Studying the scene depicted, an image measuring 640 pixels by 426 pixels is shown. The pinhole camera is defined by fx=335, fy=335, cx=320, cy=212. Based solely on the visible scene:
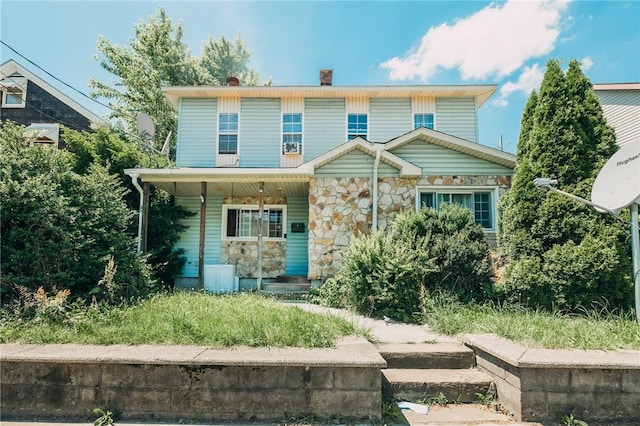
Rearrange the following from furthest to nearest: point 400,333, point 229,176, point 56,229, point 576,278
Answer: point 229,176 → point 576,278 → point 56,229 → point 400,333

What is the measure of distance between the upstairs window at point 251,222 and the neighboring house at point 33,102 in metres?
8.82

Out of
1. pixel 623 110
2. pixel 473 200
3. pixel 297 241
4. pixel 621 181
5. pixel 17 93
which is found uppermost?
pixel 17 93

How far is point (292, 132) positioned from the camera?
1189 cm

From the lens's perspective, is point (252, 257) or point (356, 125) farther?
point (356, 125)

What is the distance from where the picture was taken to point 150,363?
9.76 ft

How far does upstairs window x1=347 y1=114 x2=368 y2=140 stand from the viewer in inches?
464

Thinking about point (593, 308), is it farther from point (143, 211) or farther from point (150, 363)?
point (143, 211)

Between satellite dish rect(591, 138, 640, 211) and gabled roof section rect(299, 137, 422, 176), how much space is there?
409 centimetres

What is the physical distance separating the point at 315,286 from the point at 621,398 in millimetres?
6213

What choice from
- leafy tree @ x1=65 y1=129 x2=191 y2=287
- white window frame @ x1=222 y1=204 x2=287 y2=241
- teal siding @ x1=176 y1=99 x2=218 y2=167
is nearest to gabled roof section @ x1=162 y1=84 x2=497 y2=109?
Result: teal siding @ x1=176 y1=99 x2=218 y2=167

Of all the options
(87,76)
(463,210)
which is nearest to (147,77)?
(87,76)

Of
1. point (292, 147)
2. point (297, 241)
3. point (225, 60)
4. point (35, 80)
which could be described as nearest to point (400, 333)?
point (297, 241)

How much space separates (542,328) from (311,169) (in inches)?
240

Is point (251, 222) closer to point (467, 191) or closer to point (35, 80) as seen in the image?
point (467, 191)
